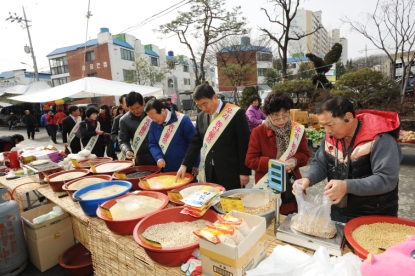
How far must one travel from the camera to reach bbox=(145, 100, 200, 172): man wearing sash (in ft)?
8.71

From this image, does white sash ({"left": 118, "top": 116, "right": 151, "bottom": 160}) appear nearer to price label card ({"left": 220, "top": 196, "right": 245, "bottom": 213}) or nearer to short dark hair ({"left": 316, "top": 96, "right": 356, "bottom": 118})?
price label card ({"left": 220, "top": 196, "right": 245, "bottom": 213})

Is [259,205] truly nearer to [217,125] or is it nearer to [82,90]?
[217,125]

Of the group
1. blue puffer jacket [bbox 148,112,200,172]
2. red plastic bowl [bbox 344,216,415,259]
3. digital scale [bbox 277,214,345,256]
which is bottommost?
digital scale [bbox 277,214,345,256]

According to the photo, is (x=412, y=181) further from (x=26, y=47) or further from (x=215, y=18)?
(x=26, y=47)

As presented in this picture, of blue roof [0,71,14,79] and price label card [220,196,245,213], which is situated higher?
blue roof [0,71,14,79]

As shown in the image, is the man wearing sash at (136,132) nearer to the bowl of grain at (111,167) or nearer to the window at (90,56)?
the bowl of grain at (111,167)

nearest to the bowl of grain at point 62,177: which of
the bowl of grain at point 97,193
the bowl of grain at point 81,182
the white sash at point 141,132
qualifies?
the bowl of grain at point 81,182

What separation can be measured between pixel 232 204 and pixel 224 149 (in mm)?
969

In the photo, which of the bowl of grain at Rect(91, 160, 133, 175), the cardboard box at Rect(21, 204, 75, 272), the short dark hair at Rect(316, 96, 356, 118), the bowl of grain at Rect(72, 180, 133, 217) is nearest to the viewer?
the short dark hair at Rect(316, 96, 356, 118)

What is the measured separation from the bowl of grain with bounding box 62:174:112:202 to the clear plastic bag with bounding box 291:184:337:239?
5.69ft

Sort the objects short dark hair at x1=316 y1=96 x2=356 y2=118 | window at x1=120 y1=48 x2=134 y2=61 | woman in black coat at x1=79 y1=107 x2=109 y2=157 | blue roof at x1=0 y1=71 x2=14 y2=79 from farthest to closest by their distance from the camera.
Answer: blue roof at x1=0 y1=71 x2=14 y2=79 < window at x1=120 y1=48 x2=134 y2=61 < woman in black coat at x1=79 y1=107 x2=109 y2=157 < short dark hair at x1=316 y1=96 x2=356 y2=118

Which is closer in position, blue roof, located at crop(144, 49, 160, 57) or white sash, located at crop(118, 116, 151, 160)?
white sash, located at crop(118, 116, 151, 160)

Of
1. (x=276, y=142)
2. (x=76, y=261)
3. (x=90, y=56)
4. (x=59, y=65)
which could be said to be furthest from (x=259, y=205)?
(x=59, y=65)

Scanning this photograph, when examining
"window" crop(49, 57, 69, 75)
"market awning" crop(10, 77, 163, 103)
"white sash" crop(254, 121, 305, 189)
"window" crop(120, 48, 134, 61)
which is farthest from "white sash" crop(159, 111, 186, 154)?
"window" crop(49, 57, 69, 75)
